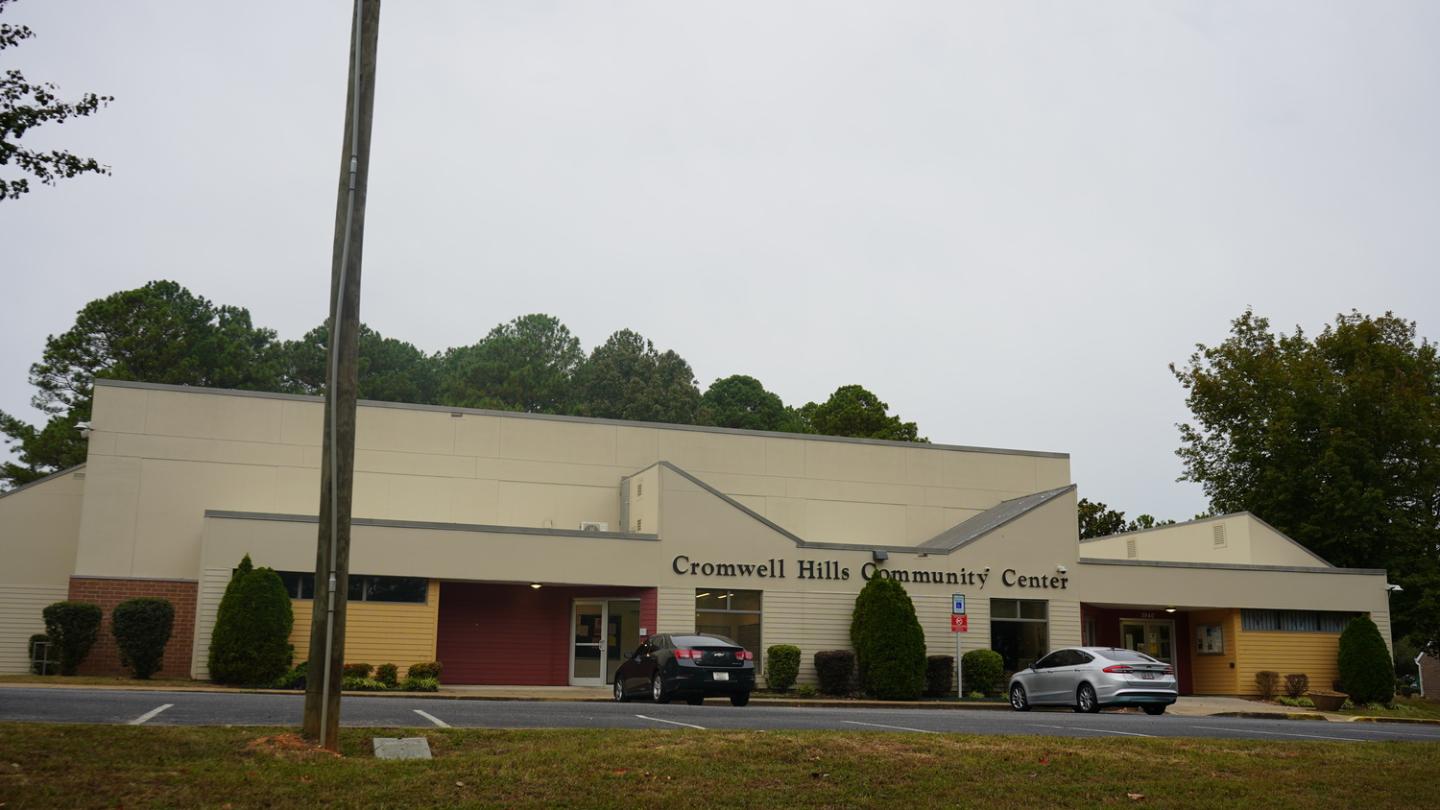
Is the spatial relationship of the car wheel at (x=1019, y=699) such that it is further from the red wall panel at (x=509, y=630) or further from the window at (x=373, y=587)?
the window at (x=373, y=587)

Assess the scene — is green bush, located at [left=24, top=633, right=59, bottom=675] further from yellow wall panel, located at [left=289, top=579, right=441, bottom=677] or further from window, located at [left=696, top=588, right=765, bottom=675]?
window, located at [left=696, top=588, right=765, bottom=675]

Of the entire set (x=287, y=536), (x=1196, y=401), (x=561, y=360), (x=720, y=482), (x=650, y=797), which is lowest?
(x=650, y=797)

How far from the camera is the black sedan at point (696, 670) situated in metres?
23.5

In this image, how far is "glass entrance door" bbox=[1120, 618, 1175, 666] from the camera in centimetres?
3925

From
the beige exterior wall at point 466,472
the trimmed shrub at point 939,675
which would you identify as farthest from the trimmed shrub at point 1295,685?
the trimmed shrub at point 939,675

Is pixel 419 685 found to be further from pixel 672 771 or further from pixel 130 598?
pixel 672 771

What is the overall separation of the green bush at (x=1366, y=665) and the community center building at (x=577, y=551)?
144 cm

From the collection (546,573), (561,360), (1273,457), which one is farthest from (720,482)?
(561,360)

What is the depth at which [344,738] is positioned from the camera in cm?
1261

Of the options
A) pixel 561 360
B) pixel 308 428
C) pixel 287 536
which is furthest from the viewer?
pixel 561 360

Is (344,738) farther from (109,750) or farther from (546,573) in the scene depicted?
(546,573)

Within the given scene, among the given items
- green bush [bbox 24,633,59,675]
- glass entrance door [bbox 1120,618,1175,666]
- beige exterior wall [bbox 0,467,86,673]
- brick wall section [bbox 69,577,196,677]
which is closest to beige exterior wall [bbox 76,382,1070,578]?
brick wall section [bbox 69,577,196,677]

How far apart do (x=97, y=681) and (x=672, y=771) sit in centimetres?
1895

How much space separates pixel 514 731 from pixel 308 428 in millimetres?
22274
